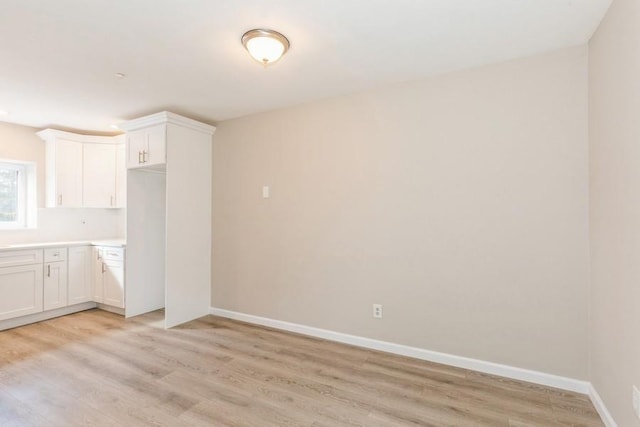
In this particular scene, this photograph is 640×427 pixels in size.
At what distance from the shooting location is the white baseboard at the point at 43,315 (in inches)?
137

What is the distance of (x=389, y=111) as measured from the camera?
291 centimetres

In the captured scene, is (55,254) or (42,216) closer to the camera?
(55,254)

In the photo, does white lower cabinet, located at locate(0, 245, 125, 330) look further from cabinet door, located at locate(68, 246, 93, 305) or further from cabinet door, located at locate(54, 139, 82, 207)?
cabinet door, located at locate(54, 139, 82, 207)

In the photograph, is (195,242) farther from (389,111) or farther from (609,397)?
(609,397)

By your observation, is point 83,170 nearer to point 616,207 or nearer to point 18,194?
point 18,194

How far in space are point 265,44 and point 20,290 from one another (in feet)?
12.6

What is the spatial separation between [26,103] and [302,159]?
2.90 meters

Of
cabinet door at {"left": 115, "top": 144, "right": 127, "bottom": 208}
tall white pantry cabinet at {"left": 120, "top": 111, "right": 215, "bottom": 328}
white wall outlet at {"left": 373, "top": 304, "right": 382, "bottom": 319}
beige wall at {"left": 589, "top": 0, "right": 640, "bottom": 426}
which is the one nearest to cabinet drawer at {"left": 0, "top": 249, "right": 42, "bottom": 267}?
tall white pantry cabinet at {"left": 120, "top": 111, "right": 215, "bottom": 328}

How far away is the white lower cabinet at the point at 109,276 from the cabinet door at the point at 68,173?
74cm

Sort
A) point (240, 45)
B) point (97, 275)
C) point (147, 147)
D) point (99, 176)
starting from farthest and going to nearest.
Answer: point (99, 176)
point (97, 275)
point (147, 147)
point (240, 45)

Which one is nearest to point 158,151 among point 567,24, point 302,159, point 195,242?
point 195,242

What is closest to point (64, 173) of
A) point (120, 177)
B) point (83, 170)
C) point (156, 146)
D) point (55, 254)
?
point (83, 170)

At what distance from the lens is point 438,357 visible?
2.67m

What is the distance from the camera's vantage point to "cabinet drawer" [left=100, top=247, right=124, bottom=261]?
3.91 m
